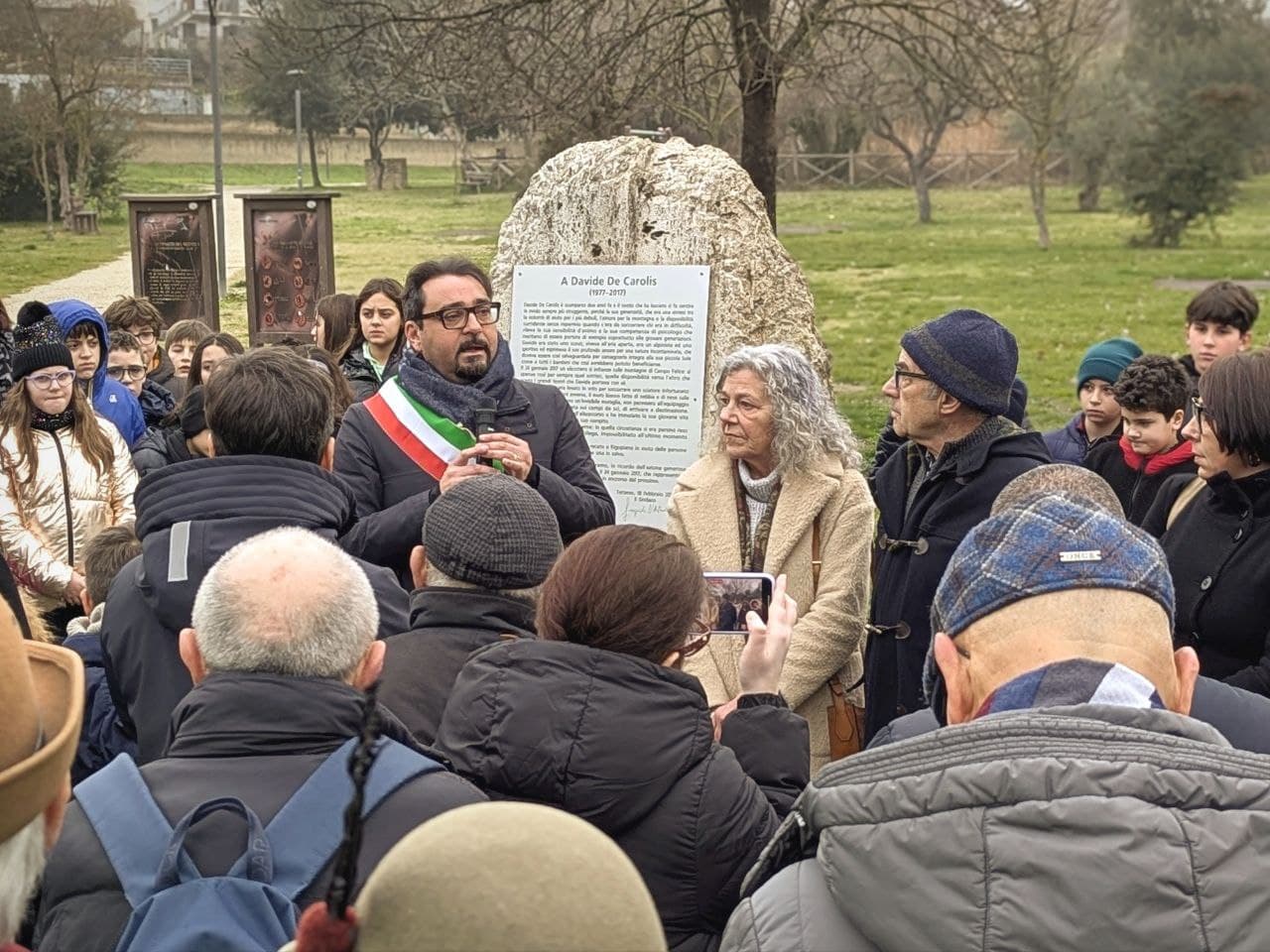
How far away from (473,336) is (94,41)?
16647mm

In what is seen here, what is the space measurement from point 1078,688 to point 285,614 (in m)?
1.29

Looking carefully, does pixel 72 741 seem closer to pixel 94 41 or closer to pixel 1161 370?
pixel 1161 370

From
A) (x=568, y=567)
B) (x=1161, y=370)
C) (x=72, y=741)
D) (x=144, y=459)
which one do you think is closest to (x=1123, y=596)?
(x=568, y=567)

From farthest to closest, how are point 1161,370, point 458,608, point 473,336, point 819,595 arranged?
1. point 1161,370
2. point 473,336
3. point 819,595
4. point 458,608

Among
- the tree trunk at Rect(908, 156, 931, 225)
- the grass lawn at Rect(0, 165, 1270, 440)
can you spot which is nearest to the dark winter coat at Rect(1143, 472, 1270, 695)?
the grass lawn at Rect(0, 165, 1270, 440)

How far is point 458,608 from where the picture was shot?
3.03 meters

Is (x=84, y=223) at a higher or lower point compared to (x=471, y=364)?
higher

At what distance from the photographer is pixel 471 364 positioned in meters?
4.87

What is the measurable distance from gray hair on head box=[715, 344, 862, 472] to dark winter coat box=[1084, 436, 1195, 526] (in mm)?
1222

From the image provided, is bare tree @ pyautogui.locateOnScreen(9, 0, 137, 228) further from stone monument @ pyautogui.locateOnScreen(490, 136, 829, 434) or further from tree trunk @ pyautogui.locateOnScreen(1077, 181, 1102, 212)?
tree trunk @ pyautogui.locateOnScreen(1077, 181, 1102, 212)

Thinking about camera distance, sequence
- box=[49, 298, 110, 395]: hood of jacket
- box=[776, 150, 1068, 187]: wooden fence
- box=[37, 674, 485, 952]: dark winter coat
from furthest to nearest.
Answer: box=[776, 150, 1068, 187]: wooden fence < box=[49, 298, 110, 395]: hood of jacket < box=[37, 674, 485, 952]: dark winter coat

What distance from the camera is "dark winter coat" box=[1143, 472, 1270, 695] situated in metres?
3.55

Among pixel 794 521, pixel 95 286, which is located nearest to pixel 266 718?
pixel 794 521

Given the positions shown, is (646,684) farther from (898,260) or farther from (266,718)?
(898,260)
